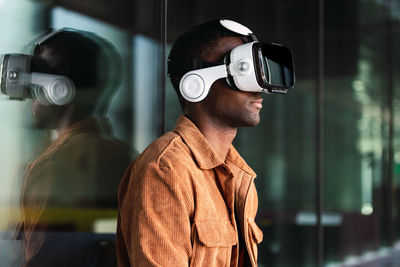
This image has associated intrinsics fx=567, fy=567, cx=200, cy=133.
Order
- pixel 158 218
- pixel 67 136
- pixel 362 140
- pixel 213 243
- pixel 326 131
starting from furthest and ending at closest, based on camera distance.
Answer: pixel 326 131
pixel 362 140
pixel 67 136
pixel 213 243
pixel 158 218

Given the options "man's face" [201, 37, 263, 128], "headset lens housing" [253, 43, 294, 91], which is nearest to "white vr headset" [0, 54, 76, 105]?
"man's face" [201, 37, 263, 128]

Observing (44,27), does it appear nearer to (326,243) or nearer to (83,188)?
(83,188)

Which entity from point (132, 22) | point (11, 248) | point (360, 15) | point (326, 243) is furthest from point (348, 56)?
point (11, 248)

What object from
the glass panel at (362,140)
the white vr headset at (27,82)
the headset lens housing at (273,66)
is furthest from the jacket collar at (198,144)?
the glass panel at (362,140)

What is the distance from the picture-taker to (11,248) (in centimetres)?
204

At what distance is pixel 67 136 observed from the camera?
2.27 metres

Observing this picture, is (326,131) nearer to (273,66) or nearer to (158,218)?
(273,66)

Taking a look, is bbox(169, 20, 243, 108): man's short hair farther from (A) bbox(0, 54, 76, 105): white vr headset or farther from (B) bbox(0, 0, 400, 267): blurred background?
(B) bbox(0, 0, 400, 267): blurred background

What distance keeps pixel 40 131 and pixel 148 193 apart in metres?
0.71

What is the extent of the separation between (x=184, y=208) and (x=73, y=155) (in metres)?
0.85

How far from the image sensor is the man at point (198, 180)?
5.32 feet

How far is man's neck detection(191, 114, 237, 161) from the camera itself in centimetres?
196

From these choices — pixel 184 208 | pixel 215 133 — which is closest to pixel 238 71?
pixel 215 133

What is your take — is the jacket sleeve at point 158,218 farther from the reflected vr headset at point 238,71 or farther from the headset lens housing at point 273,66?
the headset lens housing at point 273,66
